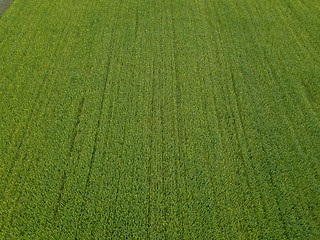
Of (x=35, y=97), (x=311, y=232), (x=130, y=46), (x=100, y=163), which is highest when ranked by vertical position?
(x=130, y=46)

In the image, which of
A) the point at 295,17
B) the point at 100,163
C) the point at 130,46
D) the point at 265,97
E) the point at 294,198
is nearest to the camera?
the point at 294,198

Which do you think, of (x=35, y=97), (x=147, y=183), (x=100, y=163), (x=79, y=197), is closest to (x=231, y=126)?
(x=147, y=183)

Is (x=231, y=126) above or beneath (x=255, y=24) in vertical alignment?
beneath

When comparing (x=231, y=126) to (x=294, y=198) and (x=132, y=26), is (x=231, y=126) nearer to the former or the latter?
(x=294, y=198)

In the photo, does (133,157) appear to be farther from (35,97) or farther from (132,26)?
(132,26)

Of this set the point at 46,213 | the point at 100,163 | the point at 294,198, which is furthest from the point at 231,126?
the point at 46,213

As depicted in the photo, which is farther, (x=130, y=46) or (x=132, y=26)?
(x=132, y=26)

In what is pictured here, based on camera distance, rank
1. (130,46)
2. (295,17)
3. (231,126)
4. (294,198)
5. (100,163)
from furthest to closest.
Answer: (295,17) < (130,46) < (231,126) < (100,163) < (294,198)
